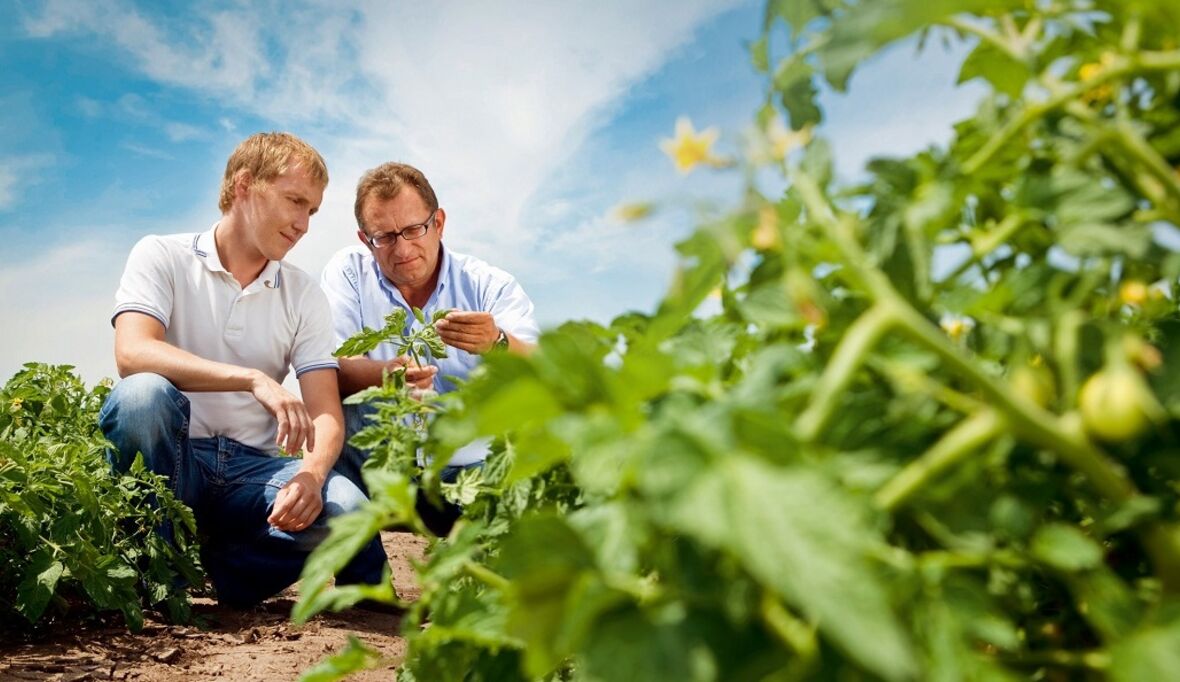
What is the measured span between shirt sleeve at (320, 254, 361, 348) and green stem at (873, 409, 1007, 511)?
3.98 metres

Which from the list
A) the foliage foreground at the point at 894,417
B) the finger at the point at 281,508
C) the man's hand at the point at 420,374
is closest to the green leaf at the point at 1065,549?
the foliage foreground at the point at 894,417

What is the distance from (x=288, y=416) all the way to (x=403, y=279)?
1.38m

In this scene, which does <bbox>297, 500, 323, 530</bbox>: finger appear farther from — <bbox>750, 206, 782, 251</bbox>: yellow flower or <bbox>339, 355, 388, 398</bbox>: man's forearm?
<bbox>750, 206, 782, 251</bbox>: yellow flower

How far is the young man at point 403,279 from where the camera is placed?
417 cm

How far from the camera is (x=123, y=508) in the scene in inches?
122

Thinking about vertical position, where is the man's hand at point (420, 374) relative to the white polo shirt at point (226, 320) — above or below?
below

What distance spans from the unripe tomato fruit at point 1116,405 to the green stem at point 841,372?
0.12 meters

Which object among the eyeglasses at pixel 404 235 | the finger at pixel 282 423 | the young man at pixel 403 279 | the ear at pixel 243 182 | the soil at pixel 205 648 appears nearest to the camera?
the soil at pixel 205 648

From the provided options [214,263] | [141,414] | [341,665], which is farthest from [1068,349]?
[214,263]

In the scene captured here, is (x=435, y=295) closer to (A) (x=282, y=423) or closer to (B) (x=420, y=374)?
(A) (x=282, y=423)

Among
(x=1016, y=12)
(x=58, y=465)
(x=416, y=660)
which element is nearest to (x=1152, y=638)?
(x=1016, y=12)

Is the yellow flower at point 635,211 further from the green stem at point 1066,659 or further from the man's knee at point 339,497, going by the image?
the man's knee at point 339,497

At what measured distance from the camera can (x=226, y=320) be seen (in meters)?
3.79

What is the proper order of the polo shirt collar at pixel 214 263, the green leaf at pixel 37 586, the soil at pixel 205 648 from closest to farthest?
the soil at pixel 205 648 < the green leaf at pixel 37 586 < the polo shirt collar at pixel 214 263
